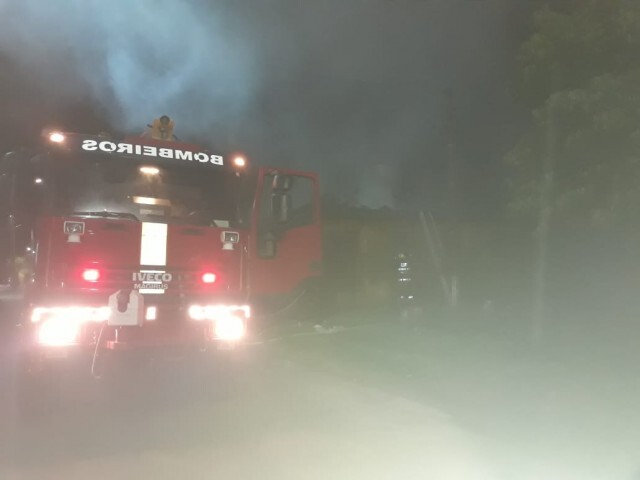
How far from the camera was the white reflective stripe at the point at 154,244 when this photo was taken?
21.7 feet

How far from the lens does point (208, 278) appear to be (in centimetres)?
693

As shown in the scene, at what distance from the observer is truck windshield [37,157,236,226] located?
642 cm

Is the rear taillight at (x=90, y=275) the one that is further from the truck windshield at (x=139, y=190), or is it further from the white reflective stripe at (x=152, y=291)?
the truck windshield at (x=139, y=190)

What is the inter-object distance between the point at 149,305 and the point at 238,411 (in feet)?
4.91

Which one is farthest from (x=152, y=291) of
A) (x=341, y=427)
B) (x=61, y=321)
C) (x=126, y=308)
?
(x=341, y=427)

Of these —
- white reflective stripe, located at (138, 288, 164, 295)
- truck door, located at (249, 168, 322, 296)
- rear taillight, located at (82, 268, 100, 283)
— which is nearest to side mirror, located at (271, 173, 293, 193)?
truck door, located at (249, 168, 322, 296)

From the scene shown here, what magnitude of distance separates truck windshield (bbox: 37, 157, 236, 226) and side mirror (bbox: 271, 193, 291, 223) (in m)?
0.51

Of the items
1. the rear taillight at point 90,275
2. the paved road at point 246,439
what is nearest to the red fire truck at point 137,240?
the rear taillight at point 90,275

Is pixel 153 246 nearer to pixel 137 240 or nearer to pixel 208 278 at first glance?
pixel 137 240

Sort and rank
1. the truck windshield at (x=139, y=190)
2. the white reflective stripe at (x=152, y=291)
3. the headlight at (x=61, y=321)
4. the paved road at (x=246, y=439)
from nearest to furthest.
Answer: the paved road at (x=246, y=439) < the headlight at (x=61, y=321) < the truck windshield at (x=139, y=190) < the white reflective stripe at (x=152, y=291)

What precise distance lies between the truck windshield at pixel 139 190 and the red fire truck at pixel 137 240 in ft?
0.04

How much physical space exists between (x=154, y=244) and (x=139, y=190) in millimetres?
689

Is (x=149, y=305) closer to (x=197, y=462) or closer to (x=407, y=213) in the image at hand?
(x=197, y=462)

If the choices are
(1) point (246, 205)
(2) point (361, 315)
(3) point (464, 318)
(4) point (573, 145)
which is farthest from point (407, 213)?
(1) point (246, 205)
